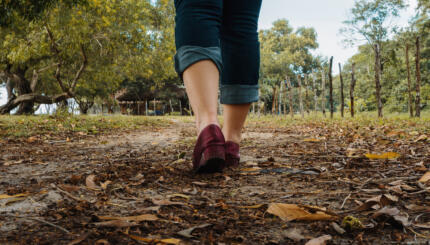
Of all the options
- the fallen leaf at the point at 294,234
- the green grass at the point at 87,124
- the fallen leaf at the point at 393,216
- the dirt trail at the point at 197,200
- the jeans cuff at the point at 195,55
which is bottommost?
the fallen leaf at the point at 294,234

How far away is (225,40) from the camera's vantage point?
1631 millimetres

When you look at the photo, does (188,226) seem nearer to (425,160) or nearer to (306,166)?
(306,166)

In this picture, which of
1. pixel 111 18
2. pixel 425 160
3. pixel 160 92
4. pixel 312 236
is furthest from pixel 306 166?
pixel 160 92

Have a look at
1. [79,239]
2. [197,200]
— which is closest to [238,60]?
[197,200]

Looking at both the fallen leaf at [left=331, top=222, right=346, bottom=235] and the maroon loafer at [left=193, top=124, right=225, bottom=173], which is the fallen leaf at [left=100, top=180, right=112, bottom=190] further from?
the fallen leaf at [left=331, top=222, right=346, bottom=235]

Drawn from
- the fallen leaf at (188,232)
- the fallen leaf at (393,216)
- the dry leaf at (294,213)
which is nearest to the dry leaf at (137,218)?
the fallen leaf at (188,232)

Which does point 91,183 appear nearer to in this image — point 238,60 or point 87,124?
point 238,60

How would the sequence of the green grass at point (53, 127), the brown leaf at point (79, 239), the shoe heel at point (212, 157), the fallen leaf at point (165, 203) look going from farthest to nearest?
the green grass at point (53, 127) → the shoe heel at point (212, 157) → the fallen leaf at point (165, 203) → the brown leaf at point (79, 239)

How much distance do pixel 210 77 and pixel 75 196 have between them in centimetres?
71

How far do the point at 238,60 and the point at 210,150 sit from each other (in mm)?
563

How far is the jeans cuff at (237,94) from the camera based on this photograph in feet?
5.30

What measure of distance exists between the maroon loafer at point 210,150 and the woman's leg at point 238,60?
0.31 m

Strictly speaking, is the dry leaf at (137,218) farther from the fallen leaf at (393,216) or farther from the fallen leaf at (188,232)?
the fallen leaf at (393,216)

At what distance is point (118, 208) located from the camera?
2.89ft
